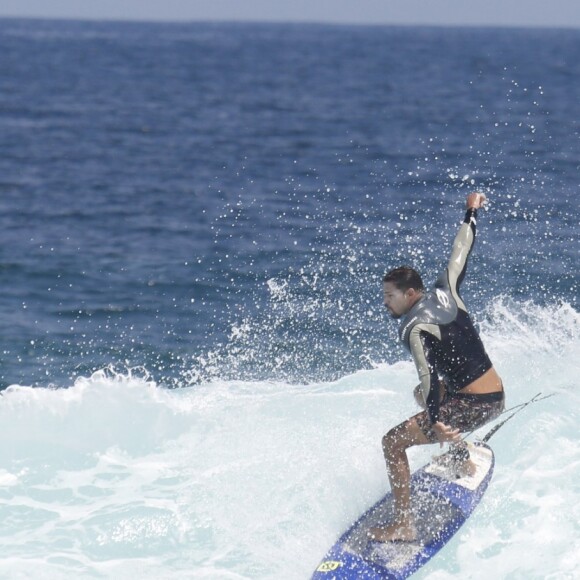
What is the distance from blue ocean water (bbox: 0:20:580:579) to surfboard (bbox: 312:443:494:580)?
19cm

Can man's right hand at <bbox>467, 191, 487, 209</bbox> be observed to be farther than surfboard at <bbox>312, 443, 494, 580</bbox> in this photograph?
Yes

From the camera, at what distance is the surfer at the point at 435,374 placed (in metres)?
8.78

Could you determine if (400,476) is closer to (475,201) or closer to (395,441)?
(395,441)

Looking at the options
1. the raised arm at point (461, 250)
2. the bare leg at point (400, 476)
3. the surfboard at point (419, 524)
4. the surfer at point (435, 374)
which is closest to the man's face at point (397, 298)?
the surfer at point (435, 374)

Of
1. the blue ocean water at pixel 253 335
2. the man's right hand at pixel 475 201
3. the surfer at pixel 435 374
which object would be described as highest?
the man's right hand at pixel 475 201

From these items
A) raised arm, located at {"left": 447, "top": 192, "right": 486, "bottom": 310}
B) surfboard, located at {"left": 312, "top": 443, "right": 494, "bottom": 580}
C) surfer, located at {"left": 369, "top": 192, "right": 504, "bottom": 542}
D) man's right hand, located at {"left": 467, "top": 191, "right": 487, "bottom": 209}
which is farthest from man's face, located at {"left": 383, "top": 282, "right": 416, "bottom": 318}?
surfboard, located at {"left": 312, "top": 443, "right": 494, "bottom": 580}

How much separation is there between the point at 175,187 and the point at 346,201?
5628mm

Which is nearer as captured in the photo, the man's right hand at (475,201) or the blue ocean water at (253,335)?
the blue ocean water at (253,335)

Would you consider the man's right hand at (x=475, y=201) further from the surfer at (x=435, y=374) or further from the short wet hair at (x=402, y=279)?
the short wet hair at (x=402, y=279)

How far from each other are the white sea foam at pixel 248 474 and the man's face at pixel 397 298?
72.2 inches

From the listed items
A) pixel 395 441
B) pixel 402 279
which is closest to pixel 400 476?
pixel 395 441

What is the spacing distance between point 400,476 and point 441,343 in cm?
124

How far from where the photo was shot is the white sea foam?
903cm

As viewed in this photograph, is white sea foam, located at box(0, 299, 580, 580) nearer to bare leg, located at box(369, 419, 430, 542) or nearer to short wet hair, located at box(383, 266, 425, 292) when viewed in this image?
bare leg, located at box(369, 419, 430, 542)
